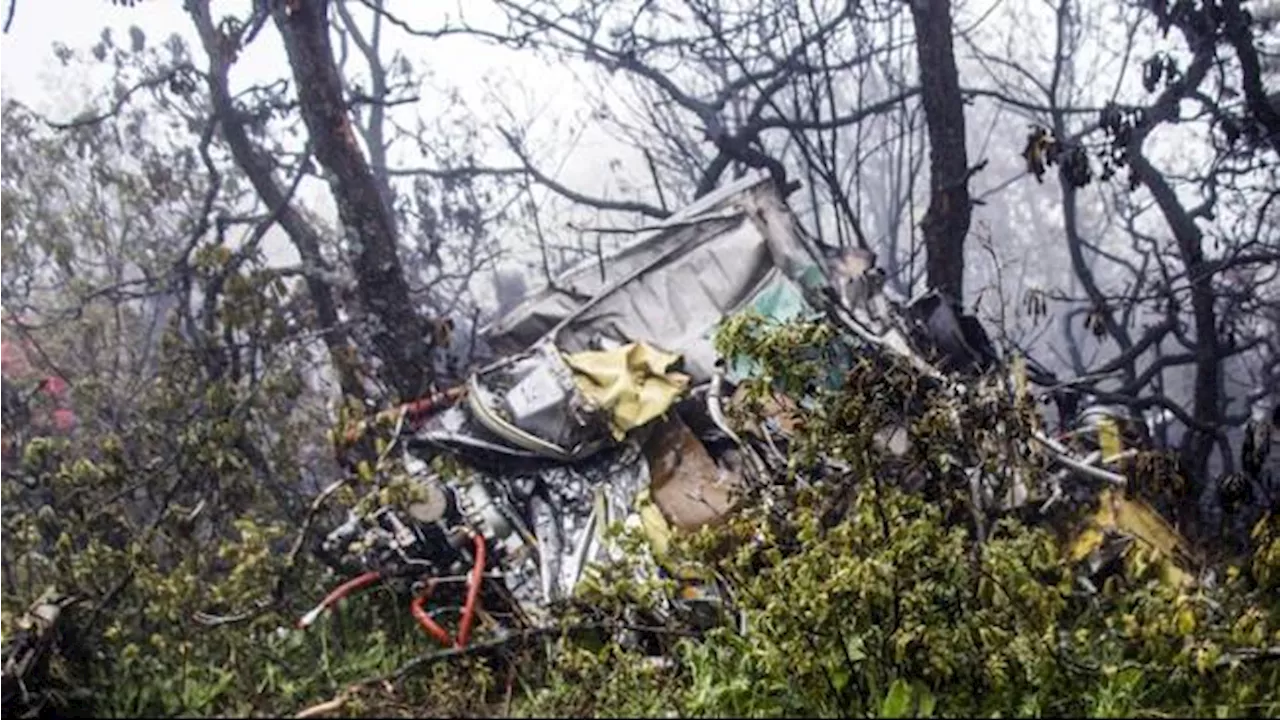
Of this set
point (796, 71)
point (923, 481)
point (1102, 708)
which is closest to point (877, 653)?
point (1102, 708)

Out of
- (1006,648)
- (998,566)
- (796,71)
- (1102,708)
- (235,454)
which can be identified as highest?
(796,71)

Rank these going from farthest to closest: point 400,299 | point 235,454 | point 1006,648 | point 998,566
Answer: point 400,299 < point 235,454 < point 998,566 < point 1006,648

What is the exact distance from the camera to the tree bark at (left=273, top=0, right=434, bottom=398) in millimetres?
5992

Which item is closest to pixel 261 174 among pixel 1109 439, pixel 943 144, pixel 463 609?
pixel 463 609

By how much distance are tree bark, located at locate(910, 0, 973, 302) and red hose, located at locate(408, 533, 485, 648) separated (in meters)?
4.08

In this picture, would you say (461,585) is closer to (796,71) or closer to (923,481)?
(923,481)

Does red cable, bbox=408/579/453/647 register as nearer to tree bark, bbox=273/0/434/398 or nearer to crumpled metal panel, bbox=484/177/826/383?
crumpled metal panel, bbox=484/177/826/383

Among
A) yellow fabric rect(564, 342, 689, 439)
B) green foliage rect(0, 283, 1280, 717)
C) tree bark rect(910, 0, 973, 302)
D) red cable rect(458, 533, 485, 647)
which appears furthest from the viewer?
tree bark rect(910, 0, 973, 302)

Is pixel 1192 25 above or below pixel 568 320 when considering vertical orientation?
above

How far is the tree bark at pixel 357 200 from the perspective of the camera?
19.7 ft

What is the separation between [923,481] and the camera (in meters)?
4.04

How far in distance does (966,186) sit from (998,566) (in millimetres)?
4641


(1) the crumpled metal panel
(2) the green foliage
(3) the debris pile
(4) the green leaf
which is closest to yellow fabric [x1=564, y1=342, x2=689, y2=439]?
(3) the debris pile

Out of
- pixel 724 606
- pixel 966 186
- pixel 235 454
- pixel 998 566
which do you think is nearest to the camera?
pixel 998 566
